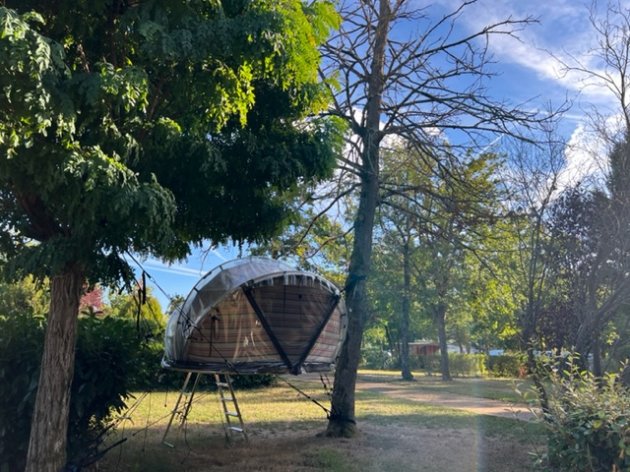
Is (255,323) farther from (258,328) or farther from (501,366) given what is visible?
(501,366)

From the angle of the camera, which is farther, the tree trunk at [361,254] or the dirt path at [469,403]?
the dirt path at [469,403]

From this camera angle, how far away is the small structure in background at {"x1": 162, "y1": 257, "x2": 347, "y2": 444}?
725cm

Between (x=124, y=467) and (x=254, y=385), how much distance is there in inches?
485

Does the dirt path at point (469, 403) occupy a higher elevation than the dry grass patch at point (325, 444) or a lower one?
lower

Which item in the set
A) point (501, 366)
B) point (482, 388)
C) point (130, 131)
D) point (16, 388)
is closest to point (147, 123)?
point (130, 131)

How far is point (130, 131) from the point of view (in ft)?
17.5

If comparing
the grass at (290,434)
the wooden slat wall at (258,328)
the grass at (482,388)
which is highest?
the wooden slat wall at (258,328)

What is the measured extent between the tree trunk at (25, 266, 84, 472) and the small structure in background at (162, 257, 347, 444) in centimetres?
174

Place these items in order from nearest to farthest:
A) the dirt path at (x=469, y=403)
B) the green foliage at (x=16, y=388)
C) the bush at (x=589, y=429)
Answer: the bush at (x=589, y=429) → the green foliage at (x=16, y=388) → the dirt path at (x=469, y=403)

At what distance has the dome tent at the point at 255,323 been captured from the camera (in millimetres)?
7250

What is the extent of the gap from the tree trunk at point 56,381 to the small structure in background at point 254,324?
1.74 m

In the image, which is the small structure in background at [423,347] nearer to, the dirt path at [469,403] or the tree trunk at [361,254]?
the dirt path at [469,403]

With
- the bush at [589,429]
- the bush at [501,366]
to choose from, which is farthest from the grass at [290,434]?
the bush at [501,366]

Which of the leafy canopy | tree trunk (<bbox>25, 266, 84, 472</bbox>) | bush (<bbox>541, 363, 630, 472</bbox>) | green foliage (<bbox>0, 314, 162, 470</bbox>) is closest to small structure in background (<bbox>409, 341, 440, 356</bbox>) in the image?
green foliage (<bbox>0, 314, 162, 470</bbox>)
